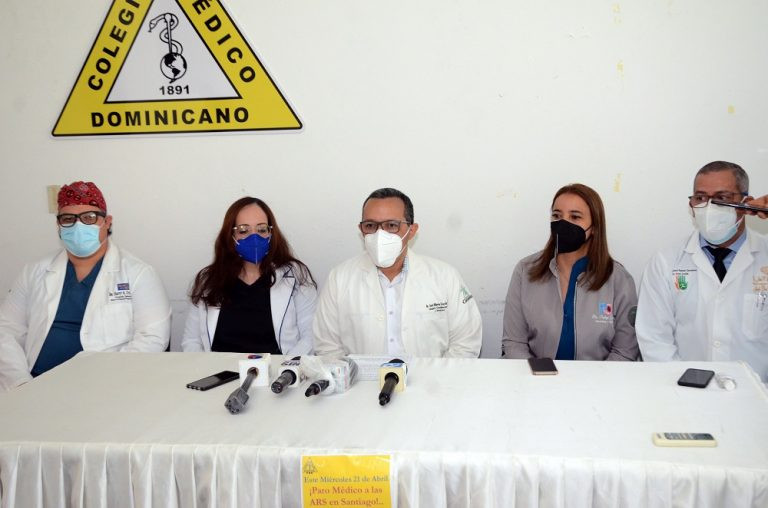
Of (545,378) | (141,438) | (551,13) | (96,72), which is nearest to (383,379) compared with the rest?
(545,378)

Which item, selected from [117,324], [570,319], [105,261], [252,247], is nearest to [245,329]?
[252,247]

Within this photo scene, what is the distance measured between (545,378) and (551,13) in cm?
200

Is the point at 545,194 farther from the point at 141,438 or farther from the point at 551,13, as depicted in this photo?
the point at 141,438

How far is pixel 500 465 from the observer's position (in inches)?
52.3

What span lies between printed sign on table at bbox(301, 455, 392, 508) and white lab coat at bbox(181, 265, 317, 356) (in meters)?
1.49

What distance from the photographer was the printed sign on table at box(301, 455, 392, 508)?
1.37 meters

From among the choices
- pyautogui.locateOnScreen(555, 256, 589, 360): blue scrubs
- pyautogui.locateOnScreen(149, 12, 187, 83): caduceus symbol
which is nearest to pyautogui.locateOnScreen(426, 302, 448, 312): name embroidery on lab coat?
pyautogui.locateOnScreen(555, 256, 589, 360): blue scrubs

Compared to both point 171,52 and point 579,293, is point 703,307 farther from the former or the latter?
point 171,52

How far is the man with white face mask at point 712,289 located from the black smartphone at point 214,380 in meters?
1.70

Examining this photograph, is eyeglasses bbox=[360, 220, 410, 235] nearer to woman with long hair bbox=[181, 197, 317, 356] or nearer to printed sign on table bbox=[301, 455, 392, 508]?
woman with long hair bbox=[181, 197, 317, 356]

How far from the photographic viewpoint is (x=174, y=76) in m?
3.32

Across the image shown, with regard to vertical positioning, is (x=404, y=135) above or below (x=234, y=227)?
above

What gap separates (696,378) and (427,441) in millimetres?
842

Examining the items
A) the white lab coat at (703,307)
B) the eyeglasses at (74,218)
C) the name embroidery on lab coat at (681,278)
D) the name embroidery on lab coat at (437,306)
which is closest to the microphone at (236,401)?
the name embroidery on lab coat at (437,306)
